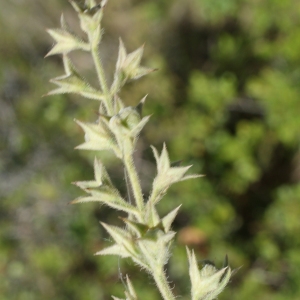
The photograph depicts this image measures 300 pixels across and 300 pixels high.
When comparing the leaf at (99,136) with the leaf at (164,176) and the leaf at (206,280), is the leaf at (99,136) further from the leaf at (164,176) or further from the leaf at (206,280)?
the leaf at (206,280)

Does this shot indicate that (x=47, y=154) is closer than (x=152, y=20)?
Yes

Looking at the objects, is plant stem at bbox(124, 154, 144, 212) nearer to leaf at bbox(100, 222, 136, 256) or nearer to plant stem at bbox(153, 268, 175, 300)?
leaf at bbox(100, 222, 136, 256)

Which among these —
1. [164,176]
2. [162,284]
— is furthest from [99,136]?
[162,284]

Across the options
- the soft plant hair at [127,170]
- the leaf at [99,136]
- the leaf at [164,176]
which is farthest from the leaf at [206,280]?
the leaf at [99,136]

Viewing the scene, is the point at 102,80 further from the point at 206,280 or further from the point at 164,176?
the point at 206,280

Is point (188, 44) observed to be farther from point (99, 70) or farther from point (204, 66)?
point (99, 70)

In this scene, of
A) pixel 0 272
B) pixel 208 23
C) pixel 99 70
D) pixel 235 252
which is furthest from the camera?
pixel 208 23

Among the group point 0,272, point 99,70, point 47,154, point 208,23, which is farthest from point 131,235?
point 208,23
